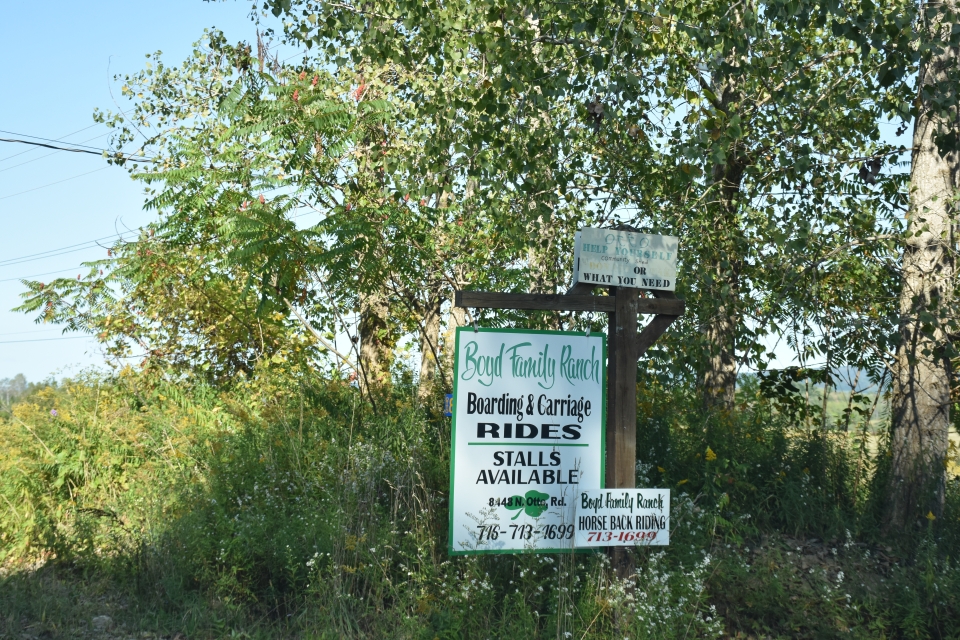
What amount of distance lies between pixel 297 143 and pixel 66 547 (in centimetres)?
508

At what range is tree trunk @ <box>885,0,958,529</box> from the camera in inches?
296

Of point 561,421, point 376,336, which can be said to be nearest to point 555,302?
point 561,421

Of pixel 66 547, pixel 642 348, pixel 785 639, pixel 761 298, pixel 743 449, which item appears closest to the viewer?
pixel 785 639

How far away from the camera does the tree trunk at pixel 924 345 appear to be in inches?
296

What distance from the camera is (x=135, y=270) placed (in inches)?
461

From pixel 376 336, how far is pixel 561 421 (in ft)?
23.0

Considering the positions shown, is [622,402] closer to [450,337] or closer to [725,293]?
[725,293]

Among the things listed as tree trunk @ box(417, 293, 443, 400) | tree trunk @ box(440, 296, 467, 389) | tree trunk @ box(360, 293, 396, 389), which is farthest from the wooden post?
tree trunk @ box(360, 293, 396, 389)

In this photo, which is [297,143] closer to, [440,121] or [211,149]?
[211,149]

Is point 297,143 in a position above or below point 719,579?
above

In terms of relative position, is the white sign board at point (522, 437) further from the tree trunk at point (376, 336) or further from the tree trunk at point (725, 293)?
the tree trunk at point (376, 336)

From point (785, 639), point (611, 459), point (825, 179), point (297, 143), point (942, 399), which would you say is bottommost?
point (785, 639)

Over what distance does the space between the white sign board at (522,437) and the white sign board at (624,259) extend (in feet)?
1.55

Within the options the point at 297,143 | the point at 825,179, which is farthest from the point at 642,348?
the point at 297,143
